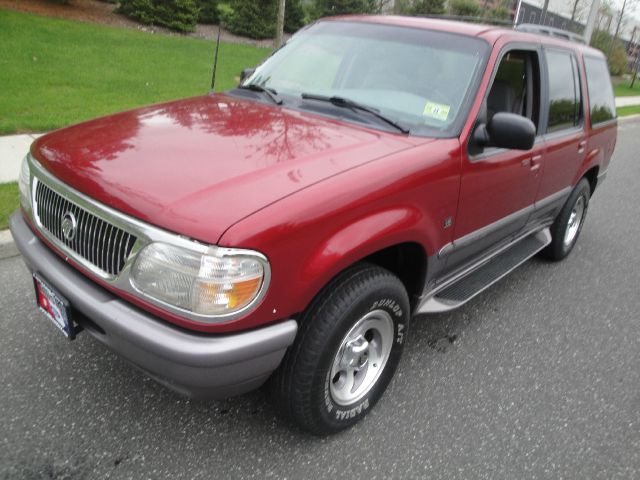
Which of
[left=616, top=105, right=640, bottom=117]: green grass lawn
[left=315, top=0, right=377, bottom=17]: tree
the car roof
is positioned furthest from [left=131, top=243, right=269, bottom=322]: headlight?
[left=315, top=0, right=377, bottom=17]: tree

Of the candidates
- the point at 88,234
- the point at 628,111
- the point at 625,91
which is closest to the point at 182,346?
the point at 88,234

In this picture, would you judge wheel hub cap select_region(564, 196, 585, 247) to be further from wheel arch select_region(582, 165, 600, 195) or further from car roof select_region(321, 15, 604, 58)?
car roof select_region(321, 15, 604, 58)

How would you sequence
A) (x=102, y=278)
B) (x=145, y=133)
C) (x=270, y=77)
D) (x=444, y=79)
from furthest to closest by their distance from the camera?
(x=270, y=77)
(x=444, y=79)
(x=145, y=133)
(x=102, y=278)

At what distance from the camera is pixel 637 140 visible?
11.5m

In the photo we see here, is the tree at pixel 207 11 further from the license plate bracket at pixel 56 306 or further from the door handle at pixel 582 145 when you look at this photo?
the license plate bracket at pixel 56 306

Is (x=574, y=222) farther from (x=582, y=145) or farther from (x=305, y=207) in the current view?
(x=305, y=207)

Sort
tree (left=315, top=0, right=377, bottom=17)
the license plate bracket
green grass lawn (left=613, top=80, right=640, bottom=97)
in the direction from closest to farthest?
the license plate bracket
tree (left=315, top=0, right=377, bottom=17)
green grass lawn (left=613, top=80, right=640, bottom=97)

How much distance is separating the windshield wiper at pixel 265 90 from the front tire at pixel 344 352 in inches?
48.7

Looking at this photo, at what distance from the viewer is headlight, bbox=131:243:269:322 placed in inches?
69.4

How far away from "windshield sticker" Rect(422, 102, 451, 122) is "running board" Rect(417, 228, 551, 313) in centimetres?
93

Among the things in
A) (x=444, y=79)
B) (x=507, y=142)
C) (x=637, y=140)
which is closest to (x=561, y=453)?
(x=507, y=142)

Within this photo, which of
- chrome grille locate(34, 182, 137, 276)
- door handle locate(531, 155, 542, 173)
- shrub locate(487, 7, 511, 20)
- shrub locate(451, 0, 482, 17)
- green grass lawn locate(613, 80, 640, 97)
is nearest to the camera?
chrome grille locate(34, 182, 137, 276)

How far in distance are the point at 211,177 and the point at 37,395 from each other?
1.45 metres

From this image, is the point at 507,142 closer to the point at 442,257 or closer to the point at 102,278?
the point at 442,257
